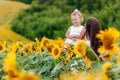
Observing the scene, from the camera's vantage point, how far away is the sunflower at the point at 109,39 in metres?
2.54

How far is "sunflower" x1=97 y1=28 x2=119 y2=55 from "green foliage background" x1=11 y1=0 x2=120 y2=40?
19840mm

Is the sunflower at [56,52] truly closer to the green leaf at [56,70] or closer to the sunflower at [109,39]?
the green leaf at [56,70]

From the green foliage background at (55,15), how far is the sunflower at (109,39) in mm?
19840

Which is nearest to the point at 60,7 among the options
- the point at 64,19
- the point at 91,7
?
the point at 91,7

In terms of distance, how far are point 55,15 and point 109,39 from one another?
86.2 feet

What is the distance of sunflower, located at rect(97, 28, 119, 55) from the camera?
2536 mm

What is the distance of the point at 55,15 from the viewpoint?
28.8 meters

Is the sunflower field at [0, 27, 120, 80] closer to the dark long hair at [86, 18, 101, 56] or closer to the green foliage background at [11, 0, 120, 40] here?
the dark long hair at [86, 18, 101, 56]

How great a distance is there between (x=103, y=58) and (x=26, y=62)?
151cm

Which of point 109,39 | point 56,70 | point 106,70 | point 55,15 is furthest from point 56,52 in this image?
point 55,15

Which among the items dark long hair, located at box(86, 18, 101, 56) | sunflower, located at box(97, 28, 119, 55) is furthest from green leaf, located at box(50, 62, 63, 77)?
dark long hair, located at box(86, 18, 101, 56)

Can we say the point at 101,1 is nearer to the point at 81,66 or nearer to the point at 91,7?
the point at 91,7

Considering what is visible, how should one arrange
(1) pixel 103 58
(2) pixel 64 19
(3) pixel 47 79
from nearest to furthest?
(1) pixel 103 58 → (3) pixel 47 79 → (2) pixel 64 19

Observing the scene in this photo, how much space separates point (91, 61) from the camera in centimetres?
334
